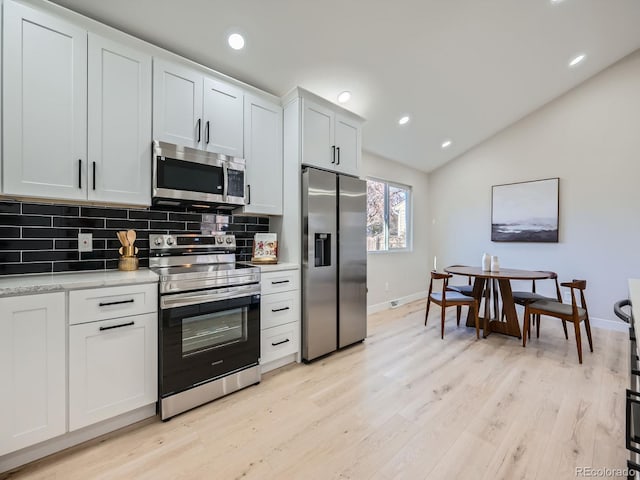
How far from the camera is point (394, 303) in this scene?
4.70m

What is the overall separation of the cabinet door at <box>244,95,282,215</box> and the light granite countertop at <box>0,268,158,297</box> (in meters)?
1.07

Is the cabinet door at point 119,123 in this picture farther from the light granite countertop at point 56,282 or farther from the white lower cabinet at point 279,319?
the white lower cabinet at point 279,319

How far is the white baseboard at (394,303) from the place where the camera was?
14.3 feet

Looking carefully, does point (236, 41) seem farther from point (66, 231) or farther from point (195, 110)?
point (66, 231)

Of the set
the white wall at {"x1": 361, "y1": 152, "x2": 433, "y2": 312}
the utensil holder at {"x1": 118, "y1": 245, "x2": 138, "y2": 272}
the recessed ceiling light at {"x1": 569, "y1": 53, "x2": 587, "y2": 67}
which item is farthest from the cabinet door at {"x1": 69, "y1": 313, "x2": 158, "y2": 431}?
the recessed ceiling light at {"x1": 569, "y1": 53, "x2": 587, "y2": 67}

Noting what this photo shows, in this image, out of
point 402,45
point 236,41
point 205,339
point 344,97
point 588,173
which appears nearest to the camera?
point 205,339

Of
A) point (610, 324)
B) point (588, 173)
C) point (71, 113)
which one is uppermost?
point (588, 173)

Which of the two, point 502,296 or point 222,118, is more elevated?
point 222,118

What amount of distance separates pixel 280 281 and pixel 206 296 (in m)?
0.70

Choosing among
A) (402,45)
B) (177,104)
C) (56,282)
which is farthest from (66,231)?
(402,45)

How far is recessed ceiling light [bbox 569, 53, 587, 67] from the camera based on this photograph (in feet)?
11.0

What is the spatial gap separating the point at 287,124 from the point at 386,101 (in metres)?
1.30

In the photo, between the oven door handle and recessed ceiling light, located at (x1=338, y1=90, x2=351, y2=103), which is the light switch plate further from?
recessed ceiling light, located at (x1=338, y1=90, x2=351, y2=103)

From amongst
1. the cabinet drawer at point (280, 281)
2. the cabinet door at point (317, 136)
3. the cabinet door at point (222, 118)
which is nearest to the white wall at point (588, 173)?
the cabinet door at point (317, 136)
